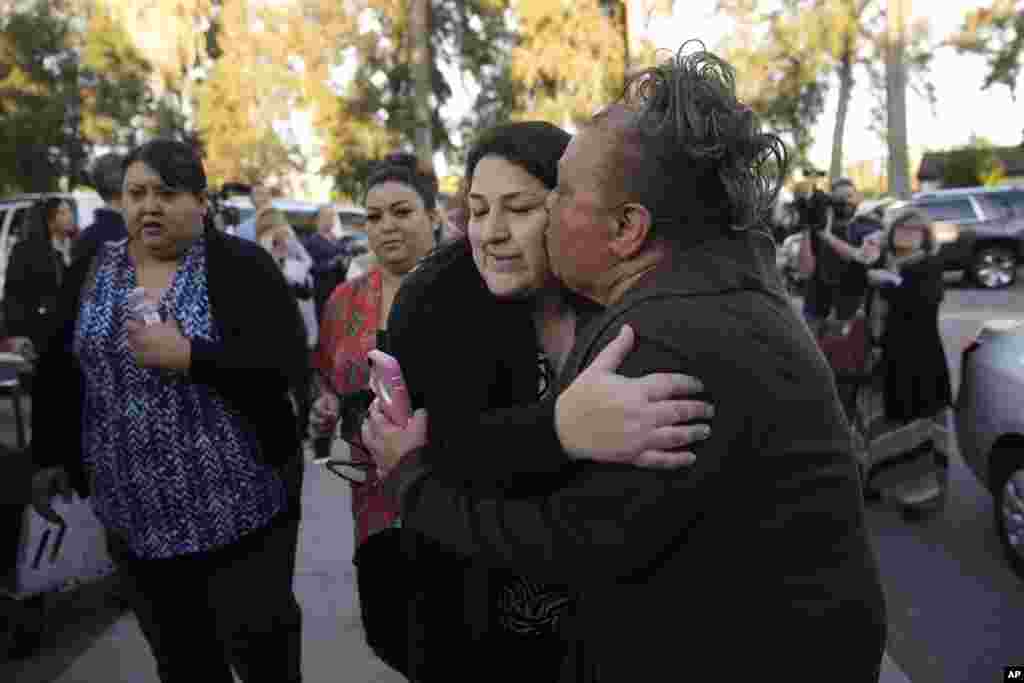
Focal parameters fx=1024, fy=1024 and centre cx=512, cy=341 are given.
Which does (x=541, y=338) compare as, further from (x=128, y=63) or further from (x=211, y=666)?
(x=128, y=63)

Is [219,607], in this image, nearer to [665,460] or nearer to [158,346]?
[158,346]

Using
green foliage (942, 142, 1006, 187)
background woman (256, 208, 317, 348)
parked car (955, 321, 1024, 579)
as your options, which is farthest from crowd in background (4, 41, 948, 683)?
green foliage (942, 142, 1006, 187)

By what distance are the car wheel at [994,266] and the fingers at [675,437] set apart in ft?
64.8

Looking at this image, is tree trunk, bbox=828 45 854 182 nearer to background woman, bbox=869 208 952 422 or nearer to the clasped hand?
background woman, bbox=869 208 952 422

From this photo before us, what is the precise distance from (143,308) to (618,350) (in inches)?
64.0

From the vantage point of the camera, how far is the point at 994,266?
62.4 ft

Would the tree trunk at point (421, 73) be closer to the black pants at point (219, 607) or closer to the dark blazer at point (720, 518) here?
the black pants at point (219, 607)

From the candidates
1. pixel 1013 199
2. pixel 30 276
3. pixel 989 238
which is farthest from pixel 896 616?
pixel 1013 199

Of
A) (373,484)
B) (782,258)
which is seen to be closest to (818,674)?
(373,484)

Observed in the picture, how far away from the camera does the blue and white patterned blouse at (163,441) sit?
256cm

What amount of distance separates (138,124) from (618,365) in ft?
127

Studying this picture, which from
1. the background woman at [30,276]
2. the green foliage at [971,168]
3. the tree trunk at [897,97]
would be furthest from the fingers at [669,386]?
the green foliage at [971,168]

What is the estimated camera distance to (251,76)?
96.6ft

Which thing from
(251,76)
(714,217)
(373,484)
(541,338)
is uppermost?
(251,76)
